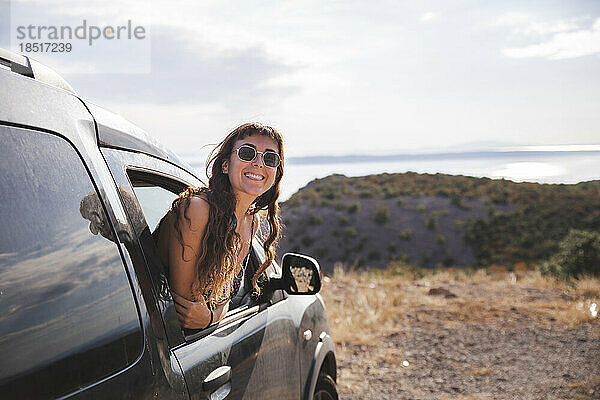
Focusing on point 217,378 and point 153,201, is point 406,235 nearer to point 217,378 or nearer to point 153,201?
point 153,201

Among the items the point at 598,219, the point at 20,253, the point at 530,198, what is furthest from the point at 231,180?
the point at 530,198

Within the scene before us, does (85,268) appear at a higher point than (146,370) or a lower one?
higher

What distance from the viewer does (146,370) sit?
55.6 inches

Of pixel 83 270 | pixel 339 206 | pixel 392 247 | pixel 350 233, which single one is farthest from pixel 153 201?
pixel 339 206

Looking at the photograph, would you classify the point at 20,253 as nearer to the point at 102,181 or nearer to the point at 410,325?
the point at 102,181

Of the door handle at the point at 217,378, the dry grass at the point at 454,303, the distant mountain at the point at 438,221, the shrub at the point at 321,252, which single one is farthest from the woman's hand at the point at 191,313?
the shrub at the point at 321,252

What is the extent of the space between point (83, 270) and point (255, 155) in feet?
3.56

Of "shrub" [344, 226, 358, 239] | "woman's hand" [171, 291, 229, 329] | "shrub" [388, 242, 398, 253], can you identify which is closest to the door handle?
"woman's hand" [171, 291, 229, 329]

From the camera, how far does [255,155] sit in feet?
7.51

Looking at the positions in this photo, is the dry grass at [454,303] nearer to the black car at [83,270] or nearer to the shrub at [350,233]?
the black car at [83,270]

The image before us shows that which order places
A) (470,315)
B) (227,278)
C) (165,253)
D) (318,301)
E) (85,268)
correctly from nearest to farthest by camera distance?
(85,268) → (165,253) → (227,278) → (318,301) → (470,315)

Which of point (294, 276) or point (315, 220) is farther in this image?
point (315, 220)

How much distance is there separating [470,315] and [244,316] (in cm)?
731

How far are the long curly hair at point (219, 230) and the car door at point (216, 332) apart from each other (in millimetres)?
88
